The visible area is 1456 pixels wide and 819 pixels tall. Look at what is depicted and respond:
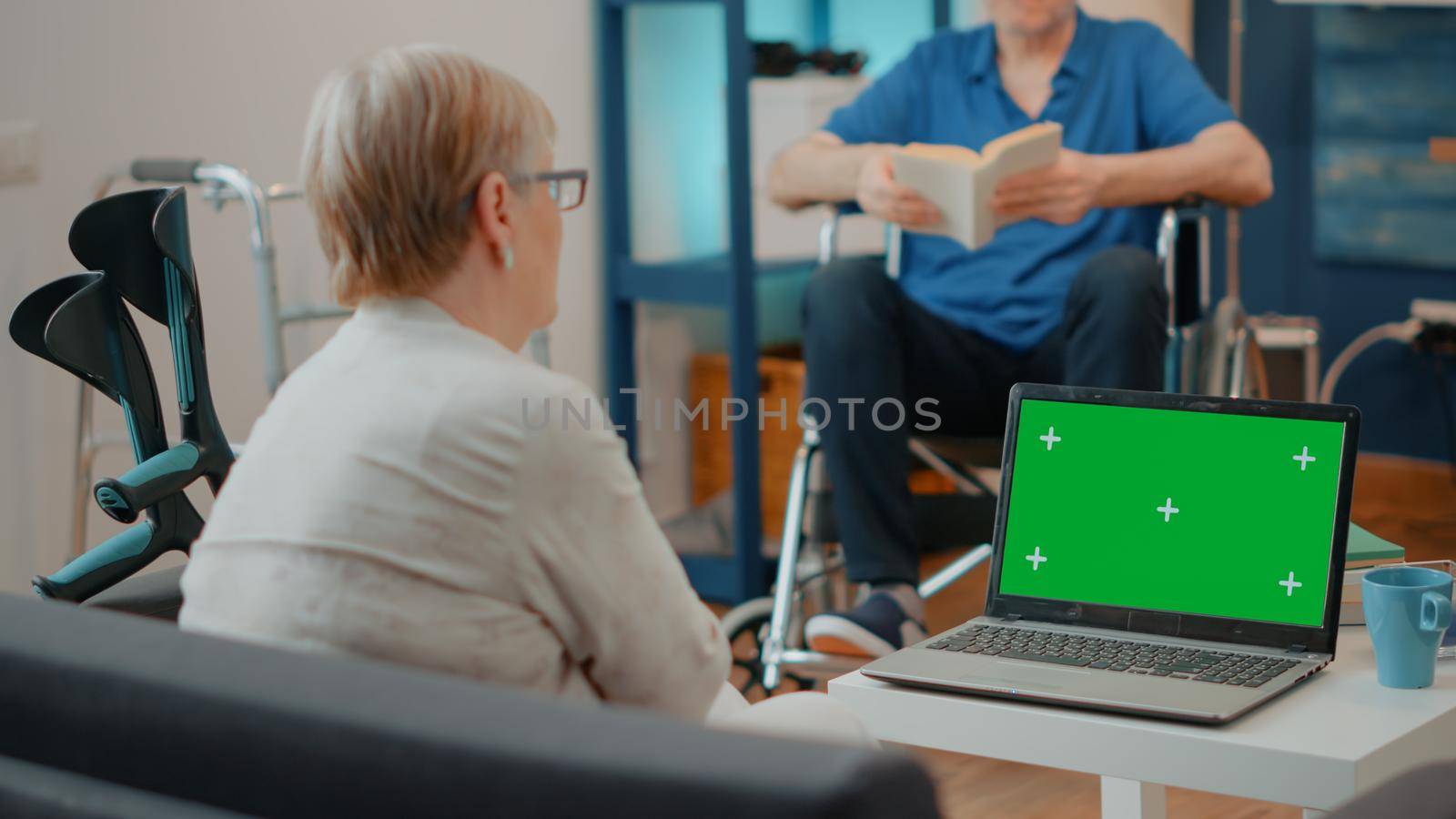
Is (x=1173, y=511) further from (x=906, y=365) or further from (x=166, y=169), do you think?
(x=166, y=169)

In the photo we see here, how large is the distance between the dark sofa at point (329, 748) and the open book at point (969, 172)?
1.53m

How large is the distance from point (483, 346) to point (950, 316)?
155 cm

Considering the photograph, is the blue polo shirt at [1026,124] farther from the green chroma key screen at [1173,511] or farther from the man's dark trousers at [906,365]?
the green chroma key screen at [1173,511]

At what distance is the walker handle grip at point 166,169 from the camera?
2.27 m

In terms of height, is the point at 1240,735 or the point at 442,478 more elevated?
the point at 442,478

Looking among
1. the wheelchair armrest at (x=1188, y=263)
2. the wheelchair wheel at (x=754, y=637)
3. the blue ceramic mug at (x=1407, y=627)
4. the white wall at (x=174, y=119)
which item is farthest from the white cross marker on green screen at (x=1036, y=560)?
the white wall at (x=174, y=119)

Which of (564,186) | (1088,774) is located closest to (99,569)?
(564,186)

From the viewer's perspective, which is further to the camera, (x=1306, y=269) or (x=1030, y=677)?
(x=1306, y=269)

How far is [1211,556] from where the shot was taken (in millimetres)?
1356

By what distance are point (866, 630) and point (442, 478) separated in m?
1.29

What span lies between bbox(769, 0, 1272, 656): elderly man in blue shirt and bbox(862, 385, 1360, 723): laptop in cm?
76

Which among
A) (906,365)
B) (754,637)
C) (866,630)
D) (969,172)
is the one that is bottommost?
(754,637)

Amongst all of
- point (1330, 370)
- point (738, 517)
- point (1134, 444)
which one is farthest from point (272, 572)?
point (1330, 370)

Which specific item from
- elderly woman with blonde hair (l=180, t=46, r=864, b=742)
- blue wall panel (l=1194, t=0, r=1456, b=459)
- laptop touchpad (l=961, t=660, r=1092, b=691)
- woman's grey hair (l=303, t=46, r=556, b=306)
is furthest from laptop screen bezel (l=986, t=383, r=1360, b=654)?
blue wall panel (l=1194, t=0, r=1456, b=459)
